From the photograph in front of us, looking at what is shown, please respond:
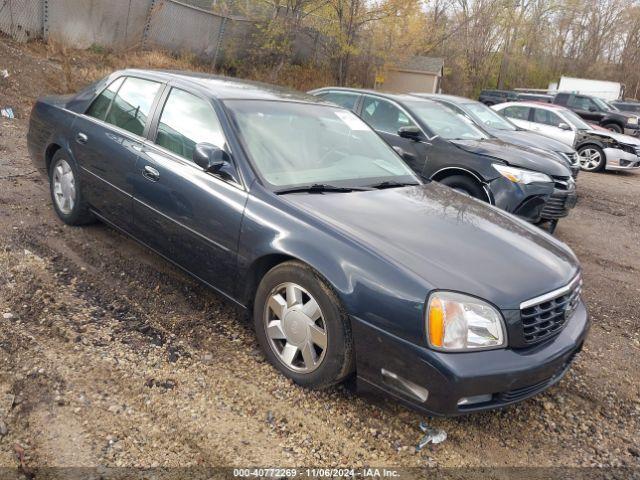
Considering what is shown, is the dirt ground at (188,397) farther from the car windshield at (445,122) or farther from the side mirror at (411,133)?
the car windshield at (445,122)

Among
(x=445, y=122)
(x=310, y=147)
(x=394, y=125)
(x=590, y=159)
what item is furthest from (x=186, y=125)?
(x=590, y=159)

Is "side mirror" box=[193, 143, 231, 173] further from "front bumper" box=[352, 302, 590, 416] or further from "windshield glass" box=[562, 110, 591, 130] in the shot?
"windshield glass" box=[562, 110, 591, 130]

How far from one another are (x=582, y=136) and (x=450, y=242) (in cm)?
1224

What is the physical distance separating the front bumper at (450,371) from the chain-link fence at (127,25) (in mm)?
13709

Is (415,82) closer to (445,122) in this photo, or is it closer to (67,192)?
(445,122)

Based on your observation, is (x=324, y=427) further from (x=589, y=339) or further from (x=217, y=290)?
(x=589, y=339)

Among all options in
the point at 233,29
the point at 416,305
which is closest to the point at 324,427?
the point at 416,305

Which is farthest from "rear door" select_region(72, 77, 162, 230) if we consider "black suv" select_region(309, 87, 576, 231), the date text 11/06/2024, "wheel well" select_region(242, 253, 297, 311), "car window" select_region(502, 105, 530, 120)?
"car window" select_region(502, 105, 530, 120)

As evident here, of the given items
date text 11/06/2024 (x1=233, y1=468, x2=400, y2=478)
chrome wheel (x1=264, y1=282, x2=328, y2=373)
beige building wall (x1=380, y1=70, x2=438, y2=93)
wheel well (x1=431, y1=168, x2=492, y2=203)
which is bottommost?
date text 11/06/2024 (x1=233, y1=468, x2=400, y2=478)

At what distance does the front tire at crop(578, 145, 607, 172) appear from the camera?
1323cm

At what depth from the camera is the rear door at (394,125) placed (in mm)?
6660

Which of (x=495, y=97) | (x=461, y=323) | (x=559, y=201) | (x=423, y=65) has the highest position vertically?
(x=423, y=65)

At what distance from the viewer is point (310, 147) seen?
3680 millimetres

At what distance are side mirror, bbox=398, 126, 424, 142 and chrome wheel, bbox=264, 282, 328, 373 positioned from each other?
4.21 metres
